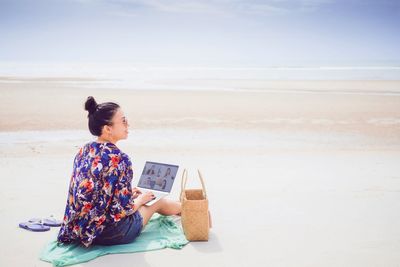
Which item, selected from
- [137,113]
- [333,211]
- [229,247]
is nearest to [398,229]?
[333,211]

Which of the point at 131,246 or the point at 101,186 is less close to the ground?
the point at 101,186

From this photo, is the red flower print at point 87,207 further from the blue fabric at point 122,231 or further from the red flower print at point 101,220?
the blue fabric at point 122,231

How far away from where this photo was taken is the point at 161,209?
4.62 metres

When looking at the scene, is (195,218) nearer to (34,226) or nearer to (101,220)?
(101,220)

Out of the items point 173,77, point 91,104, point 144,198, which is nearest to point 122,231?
point 144,198

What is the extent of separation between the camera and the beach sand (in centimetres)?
415

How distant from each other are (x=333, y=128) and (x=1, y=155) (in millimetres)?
8454

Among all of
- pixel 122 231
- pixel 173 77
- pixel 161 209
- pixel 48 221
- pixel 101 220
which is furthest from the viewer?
pixel 173 77

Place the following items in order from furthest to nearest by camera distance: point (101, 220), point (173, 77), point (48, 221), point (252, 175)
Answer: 1. point (173, 77)
2. point (252, 175)
3. point (48, 221)
4. point (101, 220)

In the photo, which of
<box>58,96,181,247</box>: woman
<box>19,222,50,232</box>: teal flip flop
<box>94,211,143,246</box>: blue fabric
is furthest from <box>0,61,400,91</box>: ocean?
<box>58,96,181,247</box>: woman

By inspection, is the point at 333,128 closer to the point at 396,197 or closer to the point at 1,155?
the point at 396,197

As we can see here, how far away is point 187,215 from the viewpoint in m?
4.20

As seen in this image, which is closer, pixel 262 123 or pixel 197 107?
pixel 262 123

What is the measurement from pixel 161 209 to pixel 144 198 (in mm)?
427
